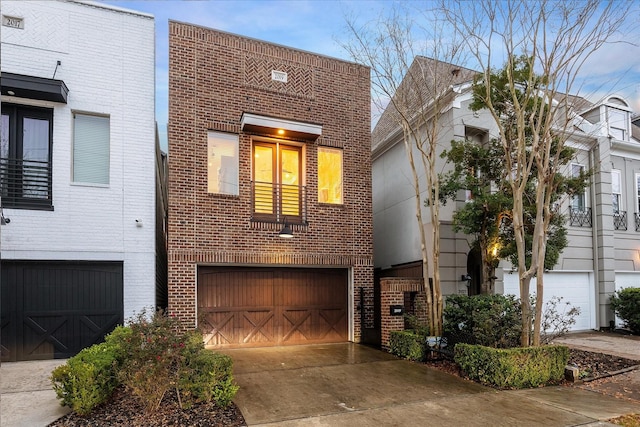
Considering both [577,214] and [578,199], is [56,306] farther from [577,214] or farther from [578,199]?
[578,199]

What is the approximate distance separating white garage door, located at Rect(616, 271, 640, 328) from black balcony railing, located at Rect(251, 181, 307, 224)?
11.9 metres

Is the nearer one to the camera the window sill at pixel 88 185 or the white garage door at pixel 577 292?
the window sill at pixel 88 185

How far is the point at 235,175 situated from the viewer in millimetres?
10773

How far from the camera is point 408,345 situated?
9.59m

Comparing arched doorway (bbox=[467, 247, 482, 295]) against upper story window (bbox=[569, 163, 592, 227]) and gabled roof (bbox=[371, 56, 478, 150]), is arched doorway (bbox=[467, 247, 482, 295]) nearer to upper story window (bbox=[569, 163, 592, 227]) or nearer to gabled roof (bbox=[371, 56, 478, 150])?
upper story window (bbox=[569, 163, 592, 227])

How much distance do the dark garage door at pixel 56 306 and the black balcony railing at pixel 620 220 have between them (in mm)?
16131

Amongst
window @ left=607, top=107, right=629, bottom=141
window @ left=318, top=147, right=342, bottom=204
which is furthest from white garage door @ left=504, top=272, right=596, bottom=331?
window @ left=318, top=147, right=342, bottom=204

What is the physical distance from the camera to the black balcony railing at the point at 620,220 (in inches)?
598

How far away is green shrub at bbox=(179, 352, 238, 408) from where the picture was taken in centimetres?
586

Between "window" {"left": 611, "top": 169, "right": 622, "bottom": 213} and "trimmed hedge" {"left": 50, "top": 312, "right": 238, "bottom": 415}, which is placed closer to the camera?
"trimmed hedge" {"left": 50, "top": 312, "right": 238, "bottom": 415}

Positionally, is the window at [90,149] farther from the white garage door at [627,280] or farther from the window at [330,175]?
the white garage door at [627,280]

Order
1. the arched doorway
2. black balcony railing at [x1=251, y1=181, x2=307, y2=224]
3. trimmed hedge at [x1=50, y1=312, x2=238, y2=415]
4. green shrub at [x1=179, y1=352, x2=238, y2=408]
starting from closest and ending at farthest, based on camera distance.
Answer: trimmed hedge at [x1=50, y1=312, x2=238, y2=415], green shrub at [x1=179, y1=352, x2=238, y2=408], black balcony railing at [x1=251, y1=181, x2=307, y2=224], the arched doorway

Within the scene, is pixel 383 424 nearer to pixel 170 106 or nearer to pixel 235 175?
pixel 235 175

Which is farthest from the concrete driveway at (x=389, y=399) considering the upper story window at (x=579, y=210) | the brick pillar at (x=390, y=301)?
the upper story window at (x=579, y=210)
